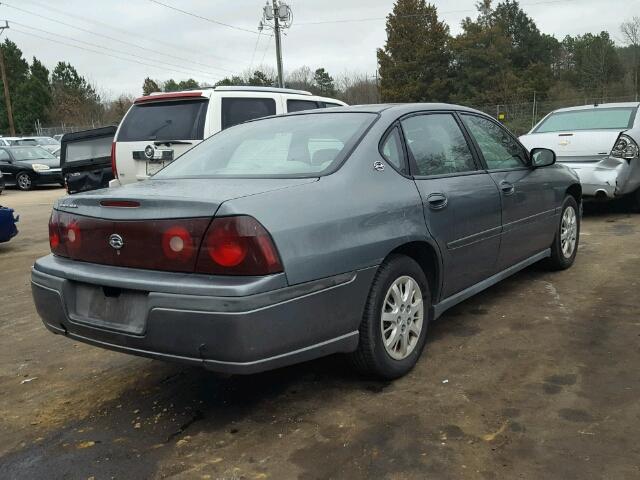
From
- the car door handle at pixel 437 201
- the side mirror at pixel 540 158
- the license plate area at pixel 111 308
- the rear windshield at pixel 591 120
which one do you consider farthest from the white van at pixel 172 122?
the rear windshield at pixel 591 120

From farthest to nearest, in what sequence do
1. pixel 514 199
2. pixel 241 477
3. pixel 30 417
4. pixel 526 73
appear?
pixel 526 73, pixel 514 199, pixel 30 417, pixel 241 477

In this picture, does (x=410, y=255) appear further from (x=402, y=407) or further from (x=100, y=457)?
(x=100, y=457)

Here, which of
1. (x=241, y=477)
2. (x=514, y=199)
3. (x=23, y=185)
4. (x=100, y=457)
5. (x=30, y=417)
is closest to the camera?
(x=241, y=477)

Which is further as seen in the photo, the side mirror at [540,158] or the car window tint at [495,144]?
the side mirror at [540,158]

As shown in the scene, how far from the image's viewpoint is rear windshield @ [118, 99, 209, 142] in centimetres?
696

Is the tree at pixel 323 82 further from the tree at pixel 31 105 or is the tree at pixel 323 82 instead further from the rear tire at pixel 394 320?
the rear tire at pixel 394 320

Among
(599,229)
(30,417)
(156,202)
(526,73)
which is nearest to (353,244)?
(156,202)

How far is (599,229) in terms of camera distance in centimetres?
764

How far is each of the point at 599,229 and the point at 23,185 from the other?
16900 mm

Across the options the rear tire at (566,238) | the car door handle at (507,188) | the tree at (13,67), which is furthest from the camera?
the tree at (13,67)

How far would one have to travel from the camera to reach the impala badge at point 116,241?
293cm

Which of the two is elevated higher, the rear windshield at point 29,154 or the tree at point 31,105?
the tree at point 31,105

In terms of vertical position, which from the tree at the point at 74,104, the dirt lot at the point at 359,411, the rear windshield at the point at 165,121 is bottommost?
the dirt lot at the point at 359,411

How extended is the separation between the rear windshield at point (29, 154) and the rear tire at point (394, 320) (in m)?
18.7
